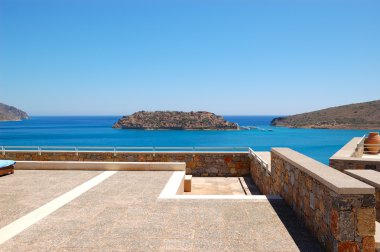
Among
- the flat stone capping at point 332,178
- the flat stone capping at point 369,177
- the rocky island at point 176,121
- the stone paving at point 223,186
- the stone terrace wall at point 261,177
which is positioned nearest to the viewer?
the flat stone capping at point 332,178

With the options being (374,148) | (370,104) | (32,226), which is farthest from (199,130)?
(32,226)

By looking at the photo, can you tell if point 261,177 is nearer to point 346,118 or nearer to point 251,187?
point 251,187

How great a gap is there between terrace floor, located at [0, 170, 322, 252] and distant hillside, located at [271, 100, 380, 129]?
158 meters

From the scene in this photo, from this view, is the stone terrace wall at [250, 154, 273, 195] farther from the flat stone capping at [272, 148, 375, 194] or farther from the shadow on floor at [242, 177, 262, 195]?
the flat stone capping at [272, 148, 375, 194]

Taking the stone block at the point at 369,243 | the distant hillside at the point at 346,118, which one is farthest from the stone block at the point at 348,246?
the distant hillside at the point at 346,118

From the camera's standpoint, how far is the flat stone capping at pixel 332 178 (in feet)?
14.6

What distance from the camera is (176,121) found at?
546 feet

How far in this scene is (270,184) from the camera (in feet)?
30.9

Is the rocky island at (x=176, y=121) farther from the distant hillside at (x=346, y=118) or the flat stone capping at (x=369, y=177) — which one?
the flat stone capping at (x=369, y=177)

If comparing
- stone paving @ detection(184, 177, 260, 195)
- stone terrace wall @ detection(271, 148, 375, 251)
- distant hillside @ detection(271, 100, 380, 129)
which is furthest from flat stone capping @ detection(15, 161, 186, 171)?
distant hillside @ detection(271, 100, 380, 129)

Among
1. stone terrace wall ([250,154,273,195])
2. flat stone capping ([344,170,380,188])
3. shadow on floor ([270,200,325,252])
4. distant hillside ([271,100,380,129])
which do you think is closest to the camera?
shadow on floor ([270,200,325,252])

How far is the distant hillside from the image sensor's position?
504 ft

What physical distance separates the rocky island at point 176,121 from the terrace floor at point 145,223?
153 metres

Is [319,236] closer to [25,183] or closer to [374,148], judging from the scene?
[25,183]
